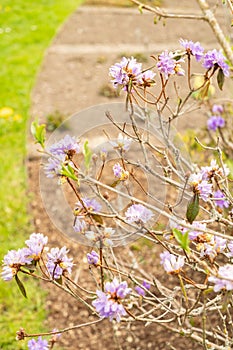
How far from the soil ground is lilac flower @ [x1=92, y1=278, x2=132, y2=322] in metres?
1.11

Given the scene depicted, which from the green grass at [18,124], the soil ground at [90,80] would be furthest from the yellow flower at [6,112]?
the soil ground at [90,80]

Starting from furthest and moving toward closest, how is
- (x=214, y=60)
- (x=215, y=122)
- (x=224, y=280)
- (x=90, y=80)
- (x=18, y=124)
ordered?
(x=90, y=80), (x=18, y=124), (x=215, y=122), (x=214, y=60), (x=224, y=280)

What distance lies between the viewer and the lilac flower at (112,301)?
120 cm

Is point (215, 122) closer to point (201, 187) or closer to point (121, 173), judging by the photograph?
point (121, 173)

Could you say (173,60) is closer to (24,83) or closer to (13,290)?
(13,290)

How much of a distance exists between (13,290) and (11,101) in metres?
2.33

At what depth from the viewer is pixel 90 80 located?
5.17 metres

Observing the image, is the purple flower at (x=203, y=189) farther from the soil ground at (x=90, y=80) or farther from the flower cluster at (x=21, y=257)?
the soil ground at (x=90, y=80)

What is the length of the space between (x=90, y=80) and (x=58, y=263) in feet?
12.6

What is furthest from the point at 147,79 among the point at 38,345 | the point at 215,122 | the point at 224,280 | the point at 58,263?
the point at 215,122

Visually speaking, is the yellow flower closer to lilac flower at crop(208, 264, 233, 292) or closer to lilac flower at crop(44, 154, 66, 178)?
lilac flower at crop(44, 154, 66, 178)

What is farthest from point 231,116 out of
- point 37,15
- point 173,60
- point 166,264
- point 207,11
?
point 37,15

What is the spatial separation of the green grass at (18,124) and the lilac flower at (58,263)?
122 cm

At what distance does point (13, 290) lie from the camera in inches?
115
